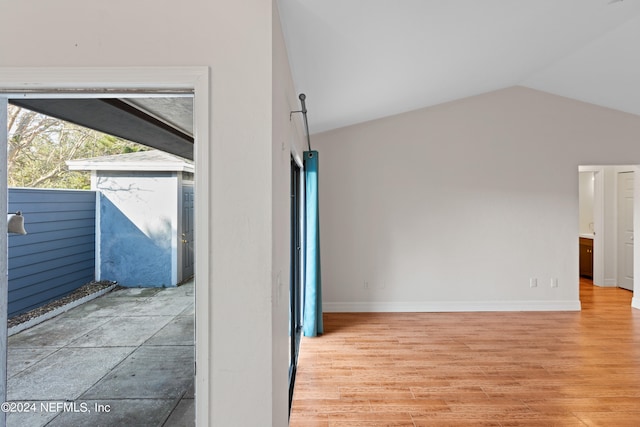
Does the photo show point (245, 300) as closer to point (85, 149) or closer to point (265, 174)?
point (265, 174)

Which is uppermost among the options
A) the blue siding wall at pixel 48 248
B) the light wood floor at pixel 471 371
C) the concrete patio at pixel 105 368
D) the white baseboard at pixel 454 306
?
the blue siding wall at pixel 48 248

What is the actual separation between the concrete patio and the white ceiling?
2.26 m

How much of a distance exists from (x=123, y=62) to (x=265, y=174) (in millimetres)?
695

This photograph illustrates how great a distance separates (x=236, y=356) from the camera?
4.63ft

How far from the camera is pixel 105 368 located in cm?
247

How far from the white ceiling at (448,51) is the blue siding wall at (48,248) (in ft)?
6.97

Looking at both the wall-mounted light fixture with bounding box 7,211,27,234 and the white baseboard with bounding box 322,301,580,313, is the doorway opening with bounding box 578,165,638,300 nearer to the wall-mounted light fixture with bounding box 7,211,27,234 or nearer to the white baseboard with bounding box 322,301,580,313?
the white baseboard with bounding box 322,301,580,313

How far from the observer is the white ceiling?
7.07 ft

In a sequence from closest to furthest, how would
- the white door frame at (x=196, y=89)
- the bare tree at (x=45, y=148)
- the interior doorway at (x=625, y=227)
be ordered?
the white door frame at (x=196, y=89) → the bare tree at (x=45, y=148) → the interior doorway at (x=625, y=227)

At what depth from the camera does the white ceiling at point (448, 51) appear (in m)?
2.16

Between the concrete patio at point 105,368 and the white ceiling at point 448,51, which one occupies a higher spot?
the white ceiling at point 448,51

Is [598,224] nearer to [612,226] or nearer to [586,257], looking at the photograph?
[612,226]

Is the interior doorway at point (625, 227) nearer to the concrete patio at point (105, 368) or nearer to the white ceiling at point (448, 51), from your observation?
the white ceiling at point (448, 51)

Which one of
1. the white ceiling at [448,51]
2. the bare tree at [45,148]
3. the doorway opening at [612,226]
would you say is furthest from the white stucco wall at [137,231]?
the doorway opening at [612,226]
